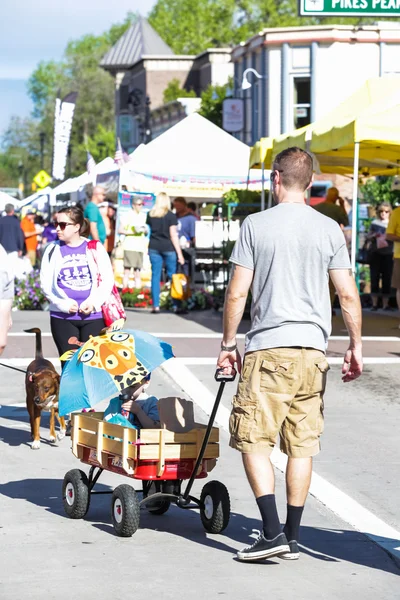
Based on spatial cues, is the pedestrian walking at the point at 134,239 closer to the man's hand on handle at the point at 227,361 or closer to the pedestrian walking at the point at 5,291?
the pedestrian walking at the point at 5,291

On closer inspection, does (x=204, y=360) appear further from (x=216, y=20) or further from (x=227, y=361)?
(x=216, y=20)

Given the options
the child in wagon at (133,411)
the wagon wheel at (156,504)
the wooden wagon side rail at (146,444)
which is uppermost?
the child in wagon at (133,411)

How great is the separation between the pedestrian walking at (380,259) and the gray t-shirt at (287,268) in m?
14.1

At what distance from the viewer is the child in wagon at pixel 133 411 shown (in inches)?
243

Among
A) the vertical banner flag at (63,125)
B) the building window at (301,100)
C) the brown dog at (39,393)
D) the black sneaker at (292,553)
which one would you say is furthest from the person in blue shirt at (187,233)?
the building window at (301,100)

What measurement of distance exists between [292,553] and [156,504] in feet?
3.71

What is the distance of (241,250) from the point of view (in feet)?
17.4

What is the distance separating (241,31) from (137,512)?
85.1 meters

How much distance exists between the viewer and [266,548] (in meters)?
5.23

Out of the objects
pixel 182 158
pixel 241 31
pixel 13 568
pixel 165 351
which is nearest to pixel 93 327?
pixel 165 351

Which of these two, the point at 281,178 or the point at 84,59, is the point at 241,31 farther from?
the point at 281,178

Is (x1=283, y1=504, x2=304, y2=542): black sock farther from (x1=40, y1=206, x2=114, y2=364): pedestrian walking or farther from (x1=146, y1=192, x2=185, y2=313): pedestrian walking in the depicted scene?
(x1=146, y1=192, x2=185, y2=313): pedestrian walking

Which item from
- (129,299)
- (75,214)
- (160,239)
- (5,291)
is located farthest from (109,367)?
(129,299)

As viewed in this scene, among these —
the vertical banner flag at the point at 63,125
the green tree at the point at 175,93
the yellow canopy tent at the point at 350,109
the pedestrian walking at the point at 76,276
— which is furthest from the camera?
the green tree at the point at 175,93
